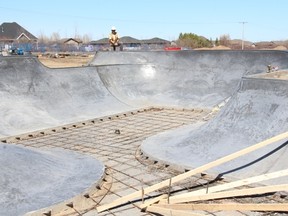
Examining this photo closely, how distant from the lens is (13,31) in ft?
305

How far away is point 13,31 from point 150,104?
3441 inches

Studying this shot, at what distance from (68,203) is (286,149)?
3497mm

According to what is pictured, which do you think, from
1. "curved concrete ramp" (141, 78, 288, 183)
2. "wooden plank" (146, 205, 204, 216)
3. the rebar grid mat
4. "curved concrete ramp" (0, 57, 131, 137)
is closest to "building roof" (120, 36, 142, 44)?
"curved concrete ramp" (0, 57, 131, 137)

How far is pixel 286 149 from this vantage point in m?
5.92

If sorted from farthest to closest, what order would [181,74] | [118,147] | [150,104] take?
[181,74]
[150,104]
[118,147]

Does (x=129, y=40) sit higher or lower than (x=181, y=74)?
higher

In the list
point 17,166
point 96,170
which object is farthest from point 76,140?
point 17,166

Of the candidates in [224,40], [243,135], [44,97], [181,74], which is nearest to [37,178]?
[243,135]

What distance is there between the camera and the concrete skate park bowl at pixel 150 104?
19.6ft

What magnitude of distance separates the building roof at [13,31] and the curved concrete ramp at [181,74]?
81.6m

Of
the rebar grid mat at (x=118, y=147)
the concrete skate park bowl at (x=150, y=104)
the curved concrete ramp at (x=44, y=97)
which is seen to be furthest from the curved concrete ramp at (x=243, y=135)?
the curved concrete ramp at (x=44, y=97)

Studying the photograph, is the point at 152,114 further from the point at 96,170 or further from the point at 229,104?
the point at 96,170

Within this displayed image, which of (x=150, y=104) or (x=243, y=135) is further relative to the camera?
(x=150, y=104)

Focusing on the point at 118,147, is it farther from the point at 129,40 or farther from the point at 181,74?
the point at 129,40
